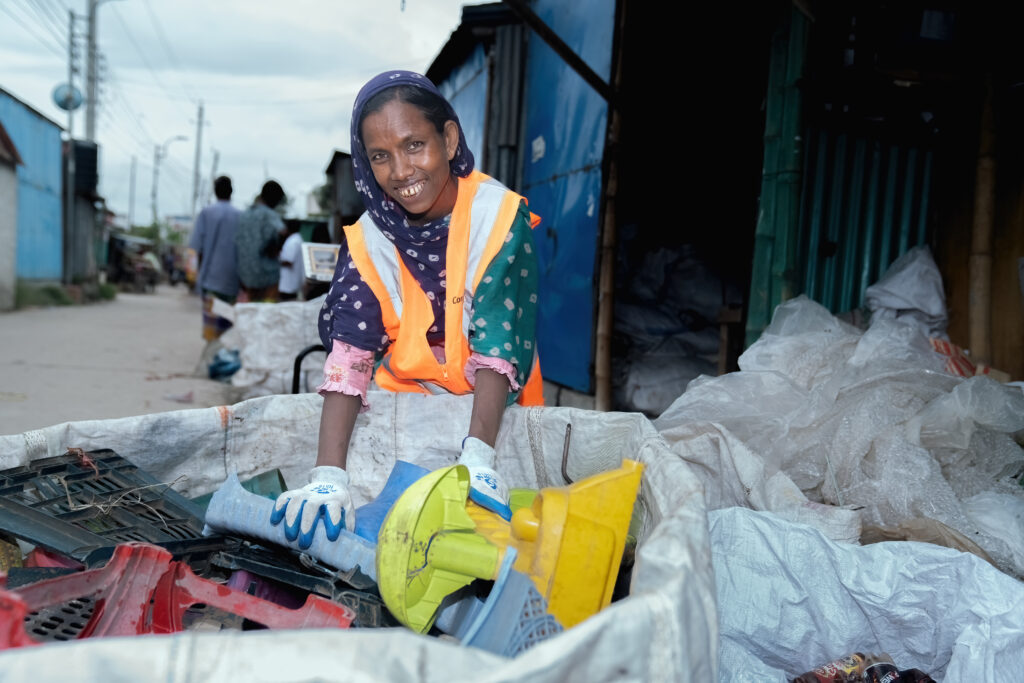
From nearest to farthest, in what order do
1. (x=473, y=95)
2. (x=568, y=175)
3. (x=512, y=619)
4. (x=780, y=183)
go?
1. (x=512, y=619)
2. (x=780, y=183)
3. (x=568, y=175)
4. (x=473, y=95)

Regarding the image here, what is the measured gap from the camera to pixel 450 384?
6.46 feet

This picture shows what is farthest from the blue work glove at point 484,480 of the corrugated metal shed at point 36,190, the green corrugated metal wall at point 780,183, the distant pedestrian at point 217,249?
the corrugated metal shed at point 36,190

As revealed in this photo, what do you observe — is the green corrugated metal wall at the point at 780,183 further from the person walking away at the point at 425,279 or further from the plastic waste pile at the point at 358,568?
the plastic waste pile at the point at 358,568

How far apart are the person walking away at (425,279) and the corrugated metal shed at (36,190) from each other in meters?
13.9

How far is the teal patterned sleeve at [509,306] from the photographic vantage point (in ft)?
5.89

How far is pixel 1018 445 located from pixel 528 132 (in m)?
4.38

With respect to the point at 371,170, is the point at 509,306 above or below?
below

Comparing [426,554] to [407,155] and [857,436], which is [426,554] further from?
[857,436]

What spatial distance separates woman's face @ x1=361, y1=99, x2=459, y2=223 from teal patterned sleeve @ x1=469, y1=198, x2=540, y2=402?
229mm

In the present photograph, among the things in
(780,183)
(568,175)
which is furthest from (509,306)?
(568,175)

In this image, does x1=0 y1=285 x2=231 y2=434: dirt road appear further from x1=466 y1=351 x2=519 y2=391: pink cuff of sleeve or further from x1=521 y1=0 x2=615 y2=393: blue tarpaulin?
x1=466 y1=351 x2=519 y2=391: pink cuff of sleeve

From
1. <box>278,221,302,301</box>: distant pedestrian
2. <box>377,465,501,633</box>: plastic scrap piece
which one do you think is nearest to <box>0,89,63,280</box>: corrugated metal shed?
<box>278,221,302,301</box>: distant pedestrian

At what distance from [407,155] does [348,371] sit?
22.1 inches

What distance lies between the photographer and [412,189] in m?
1.78
